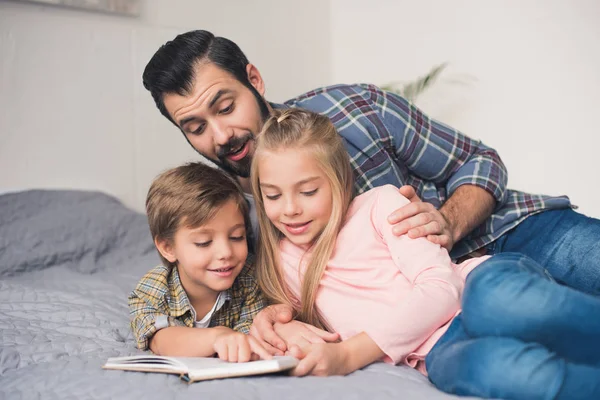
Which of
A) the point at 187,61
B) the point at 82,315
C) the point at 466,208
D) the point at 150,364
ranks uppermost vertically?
the point at 187,61

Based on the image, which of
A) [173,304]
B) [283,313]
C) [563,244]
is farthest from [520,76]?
[173,304]

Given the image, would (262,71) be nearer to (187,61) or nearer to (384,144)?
(187,61)

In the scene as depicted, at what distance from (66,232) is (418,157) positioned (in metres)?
1.23

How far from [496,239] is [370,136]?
1.47ft

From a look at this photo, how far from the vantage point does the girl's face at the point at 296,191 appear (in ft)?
4.41

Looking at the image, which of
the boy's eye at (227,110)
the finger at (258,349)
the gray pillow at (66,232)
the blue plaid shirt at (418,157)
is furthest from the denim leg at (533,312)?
the gray pillow at (66,232)

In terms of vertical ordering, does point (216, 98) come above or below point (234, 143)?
above

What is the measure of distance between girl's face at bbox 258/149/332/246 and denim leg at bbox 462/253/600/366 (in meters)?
0.44

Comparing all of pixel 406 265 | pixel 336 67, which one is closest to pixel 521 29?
pixel 336 67

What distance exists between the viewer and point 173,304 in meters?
1.42

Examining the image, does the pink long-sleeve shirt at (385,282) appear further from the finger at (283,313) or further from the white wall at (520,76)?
the white wall at (520,76)

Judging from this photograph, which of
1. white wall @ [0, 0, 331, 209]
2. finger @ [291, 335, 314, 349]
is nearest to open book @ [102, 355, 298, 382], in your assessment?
finger @ [291, 335, 314, 349]

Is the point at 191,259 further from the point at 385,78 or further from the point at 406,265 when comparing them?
the point at 385,78

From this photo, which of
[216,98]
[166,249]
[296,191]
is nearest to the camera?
[296,191]
